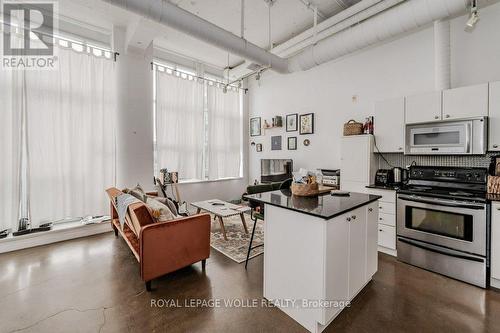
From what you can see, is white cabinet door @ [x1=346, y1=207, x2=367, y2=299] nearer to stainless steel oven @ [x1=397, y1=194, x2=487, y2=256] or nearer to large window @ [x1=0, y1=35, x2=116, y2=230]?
stainless steel oven @ [x1=397, y1=194, x2=487, y2=256]

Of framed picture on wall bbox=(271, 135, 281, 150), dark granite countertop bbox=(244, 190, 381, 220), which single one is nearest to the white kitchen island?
dark granite countertop bbox=(244, 190, 381, 220)

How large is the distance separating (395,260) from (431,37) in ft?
10.6

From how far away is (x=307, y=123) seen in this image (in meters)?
4.93

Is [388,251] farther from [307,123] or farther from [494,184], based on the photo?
[307,123]

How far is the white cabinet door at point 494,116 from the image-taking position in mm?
2537

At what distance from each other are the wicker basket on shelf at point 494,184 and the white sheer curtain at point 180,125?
4.98 metres

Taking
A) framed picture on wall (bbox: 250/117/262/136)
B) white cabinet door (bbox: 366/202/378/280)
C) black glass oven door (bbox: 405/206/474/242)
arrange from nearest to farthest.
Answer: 1. white cabinet door (bbox: 366/202/378/280)
2. black glass oven door (bbox: 405/206/474/242)
3. framed picture on wall (bbox: 250/117/262/136)

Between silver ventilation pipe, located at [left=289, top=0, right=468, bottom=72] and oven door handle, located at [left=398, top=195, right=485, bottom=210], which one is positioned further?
silver ventilation pipe, located at [left=289, top=0, right=468, bottom=72]

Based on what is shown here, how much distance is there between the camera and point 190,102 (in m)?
5.28

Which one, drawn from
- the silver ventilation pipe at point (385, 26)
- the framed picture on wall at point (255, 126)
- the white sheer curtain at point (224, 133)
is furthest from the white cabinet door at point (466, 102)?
the white sheer curtain at point (224, 133)

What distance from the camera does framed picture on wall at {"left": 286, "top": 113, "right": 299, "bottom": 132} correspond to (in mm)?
5184

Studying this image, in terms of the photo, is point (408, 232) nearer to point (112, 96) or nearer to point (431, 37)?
point (431, 37)

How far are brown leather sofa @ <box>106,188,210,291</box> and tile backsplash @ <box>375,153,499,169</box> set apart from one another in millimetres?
3016

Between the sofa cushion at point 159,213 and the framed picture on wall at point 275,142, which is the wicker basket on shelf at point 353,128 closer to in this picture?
the framed picture on wall at point 275,142
